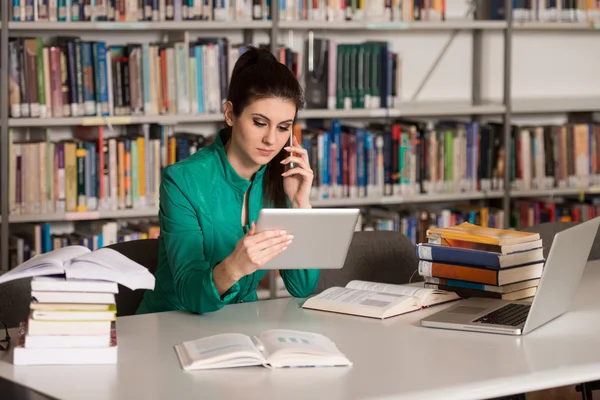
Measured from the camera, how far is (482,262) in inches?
90.8

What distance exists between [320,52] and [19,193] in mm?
1337

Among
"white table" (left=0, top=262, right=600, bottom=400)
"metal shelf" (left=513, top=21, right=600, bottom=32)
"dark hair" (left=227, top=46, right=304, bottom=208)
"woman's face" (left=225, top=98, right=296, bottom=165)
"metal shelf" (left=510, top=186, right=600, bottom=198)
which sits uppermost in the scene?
"metal shelf" (left=513, top=21, right=600, bottom=32)

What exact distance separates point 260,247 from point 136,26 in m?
1.96

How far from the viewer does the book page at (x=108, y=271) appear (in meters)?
1.78

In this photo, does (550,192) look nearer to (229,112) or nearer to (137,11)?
(137,11)

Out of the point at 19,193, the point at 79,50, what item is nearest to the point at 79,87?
the point at 79,50

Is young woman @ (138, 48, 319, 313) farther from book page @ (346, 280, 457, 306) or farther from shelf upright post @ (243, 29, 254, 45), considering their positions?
shelf upright post @ (243, 29, 254, 45)

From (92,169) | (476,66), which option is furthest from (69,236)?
(476,66)

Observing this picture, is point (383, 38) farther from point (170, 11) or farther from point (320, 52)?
point (170, 11)

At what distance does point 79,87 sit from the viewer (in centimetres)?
371

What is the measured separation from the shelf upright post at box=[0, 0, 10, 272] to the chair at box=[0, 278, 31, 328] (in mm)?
1400

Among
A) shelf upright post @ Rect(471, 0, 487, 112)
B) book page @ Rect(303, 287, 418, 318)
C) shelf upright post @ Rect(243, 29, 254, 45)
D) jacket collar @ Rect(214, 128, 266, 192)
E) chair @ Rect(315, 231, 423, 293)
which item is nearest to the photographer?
book page @ Rect(303, 287, 418, 318)

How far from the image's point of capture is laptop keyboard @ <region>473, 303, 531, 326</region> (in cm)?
206

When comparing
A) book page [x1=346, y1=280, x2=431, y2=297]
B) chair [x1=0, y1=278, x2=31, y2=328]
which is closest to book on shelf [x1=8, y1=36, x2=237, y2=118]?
chair [x1=0, y1=278, x2=31, y2=328]
